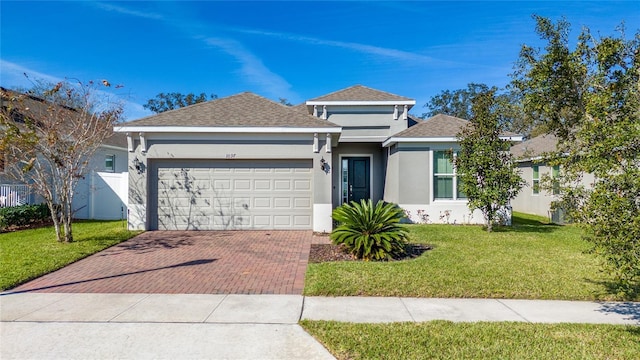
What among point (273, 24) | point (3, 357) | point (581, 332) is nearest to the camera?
point (3, 357)

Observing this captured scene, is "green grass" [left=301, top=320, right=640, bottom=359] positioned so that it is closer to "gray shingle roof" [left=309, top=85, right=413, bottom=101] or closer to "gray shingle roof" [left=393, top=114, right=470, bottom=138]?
"gray shingle roof" [left=393, top=114, right=470, bottom=138]

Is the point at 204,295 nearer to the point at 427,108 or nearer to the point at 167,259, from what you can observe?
the point at 167,259

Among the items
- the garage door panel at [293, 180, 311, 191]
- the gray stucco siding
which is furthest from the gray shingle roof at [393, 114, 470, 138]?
the garage door panel at [293, 180, 311, 191]

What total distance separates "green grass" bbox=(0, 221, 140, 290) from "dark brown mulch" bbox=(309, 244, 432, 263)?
17.2 feet

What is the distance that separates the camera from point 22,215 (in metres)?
11.9

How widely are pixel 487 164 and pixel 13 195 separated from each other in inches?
640

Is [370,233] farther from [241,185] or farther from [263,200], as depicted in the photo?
[241,185]

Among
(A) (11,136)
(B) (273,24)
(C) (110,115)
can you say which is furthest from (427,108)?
(A) (11,136)

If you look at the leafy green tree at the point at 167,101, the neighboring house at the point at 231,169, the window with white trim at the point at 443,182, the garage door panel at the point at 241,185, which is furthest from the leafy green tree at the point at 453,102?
the garage door panel at the point at 241,185

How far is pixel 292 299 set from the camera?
5352 millimetres

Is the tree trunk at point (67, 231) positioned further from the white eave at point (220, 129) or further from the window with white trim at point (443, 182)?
the window with white trim at point (443, 182)

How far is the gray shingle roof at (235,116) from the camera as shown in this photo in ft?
36.9

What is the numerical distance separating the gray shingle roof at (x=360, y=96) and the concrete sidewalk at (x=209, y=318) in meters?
11.0

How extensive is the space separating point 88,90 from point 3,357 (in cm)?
876
